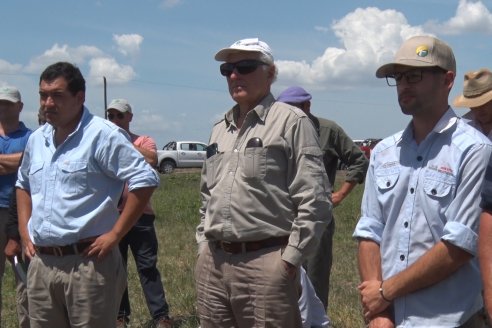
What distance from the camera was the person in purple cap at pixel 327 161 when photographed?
5.99 m

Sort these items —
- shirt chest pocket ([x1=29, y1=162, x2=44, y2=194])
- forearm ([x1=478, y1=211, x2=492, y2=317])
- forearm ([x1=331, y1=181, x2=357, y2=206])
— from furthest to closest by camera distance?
forearm ([x1=331, y1=181, x2=357, y2=206]) < shirt chest pocket ([x1=29, y1=162, x2=44, y2=194]) < forearm ([x1=478, y1=211, x2=492, y2=317])

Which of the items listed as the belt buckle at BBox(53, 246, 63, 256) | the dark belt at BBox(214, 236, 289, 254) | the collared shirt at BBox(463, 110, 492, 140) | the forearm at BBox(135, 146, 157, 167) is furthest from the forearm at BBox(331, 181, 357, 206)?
the belt buckle at BBox(53, 246, 63, 256)

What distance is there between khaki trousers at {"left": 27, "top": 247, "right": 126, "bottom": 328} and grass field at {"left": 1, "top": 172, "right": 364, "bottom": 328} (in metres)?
2.30

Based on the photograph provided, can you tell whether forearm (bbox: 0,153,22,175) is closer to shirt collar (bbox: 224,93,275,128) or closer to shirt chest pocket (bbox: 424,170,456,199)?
shirt collar (bbox: 224,93,275,128)

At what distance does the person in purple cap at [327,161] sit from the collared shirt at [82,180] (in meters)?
1.90

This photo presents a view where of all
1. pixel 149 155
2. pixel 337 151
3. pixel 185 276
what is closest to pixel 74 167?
pixel 149 155

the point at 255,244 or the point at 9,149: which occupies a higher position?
the point at 9,149

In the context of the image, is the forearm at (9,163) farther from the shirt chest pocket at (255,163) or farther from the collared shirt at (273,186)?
the shirt chest pocket at (255,163)

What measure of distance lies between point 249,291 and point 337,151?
8.68ft

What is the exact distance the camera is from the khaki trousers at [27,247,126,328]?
166 inches

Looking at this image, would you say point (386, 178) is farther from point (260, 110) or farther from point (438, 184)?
point (260, 110)

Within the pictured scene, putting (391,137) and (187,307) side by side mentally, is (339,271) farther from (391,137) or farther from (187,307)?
(391,137)

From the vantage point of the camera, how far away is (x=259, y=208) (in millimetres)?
3941

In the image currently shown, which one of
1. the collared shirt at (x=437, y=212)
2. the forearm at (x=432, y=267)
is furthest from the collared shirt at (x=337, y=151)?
the forearm at (x=432, y=267)
